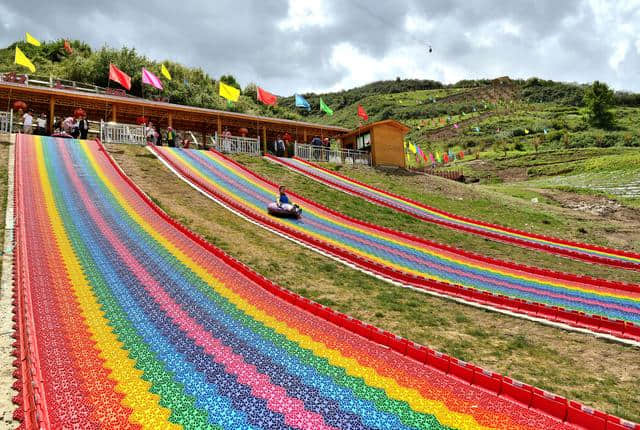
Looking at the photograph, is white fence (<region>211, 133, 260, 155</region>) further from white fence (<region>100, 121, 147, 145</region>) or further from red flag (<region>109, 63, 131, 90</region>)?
red flag (<region>109, 63, 131, 90</region>)

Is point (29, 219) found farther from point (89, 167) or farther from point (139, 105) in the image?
point (139, 105)

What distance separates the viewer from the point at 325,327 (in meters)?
5.84

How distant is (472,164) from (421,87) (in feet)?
289

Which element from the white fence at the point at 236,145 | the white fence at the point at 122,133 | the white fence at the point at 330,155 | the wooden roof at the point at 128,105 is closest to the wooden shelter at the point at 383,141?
the white fence at the point at 330,155

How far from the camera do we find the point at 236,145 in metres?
24.6

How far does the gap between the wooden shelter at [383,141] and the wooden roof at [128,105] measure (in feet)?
14.7

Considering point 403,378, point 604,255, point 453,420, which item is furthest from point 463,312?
point 604,255

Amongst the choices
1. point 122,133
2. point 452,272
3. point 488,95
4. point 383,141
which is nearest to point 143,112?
point 122,133

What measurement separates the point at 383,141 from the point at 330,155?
4.27 metres

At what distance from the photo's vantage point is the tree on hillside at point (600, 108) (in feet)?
189

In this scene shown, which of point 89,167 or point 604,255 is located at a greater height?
point 89,167

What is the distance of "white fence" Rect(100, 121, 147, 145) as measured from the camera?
818 inches

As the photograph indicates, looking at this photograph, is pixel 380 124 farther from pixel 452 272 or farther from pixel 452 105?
pixel 452 105

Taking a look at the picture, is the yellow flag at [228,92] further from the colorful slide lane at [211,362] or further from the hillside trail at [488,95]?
the hillside trail at [488,95]
